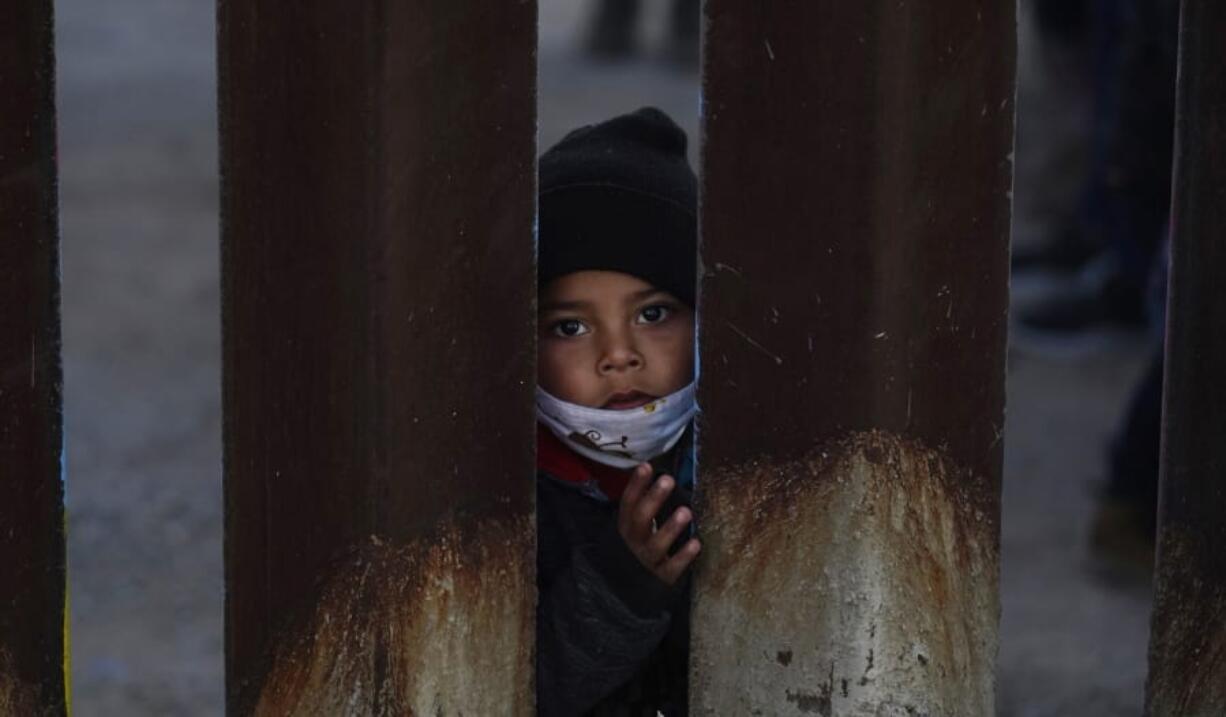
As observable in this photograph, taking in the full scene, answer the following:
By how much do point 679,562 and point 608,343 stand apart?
406mm

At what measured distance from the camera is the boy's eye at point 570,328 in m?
2.19

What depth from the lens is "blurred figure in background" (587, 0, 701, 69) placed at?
1155 cm

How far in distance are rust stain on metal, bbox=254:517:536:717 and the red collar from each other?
1.61 ft

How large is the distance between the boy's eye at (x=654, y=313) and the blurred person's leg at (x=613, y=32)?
30.9ft

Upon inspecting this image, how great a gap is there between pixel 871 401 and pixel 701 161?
8.6 inches

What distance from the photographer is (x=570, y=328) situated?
7.20 feet

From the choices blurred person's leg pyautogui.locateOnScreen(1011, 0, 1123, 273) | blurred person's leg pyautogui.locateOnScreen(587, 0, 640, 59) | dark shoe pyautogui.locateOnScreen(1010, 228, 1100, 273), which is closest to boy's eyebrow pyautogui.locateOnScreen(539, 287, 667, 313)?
blurred person's leg pyautogui.locateOnScreen(1011, 0, 1123, 273)

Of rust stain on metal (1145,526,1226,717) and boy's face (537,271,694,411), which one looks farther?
boy's face (537,271,694,411)

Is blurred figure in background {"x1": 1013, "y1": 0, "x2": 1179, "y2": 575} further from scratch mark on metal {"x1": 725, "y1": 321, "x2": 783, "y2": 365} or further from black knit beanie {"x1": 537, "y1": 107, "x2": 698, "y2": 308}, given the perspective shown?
scratch mark on metal {"x1": 725, "y1": 321, "x2": 783, "y2": 365}

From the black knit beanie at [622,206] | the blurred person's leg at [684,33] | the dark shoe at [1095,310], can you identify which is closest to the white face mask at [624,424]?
the black knit beanie at [622,206]

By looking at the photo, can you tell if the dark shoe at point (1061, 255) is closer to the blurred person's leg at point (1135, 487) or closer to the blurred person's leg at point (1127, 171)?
the blurred person's leg at point (1127, 171)

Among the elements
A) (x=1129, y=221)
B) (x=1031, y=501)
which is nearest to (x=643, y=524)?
(x=1031, y=501)

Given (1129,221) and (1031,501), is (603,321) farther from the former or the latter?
(1129,221)

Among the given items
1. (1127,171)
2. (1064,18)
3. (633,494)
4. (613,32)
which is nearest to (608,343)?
(633,494)
